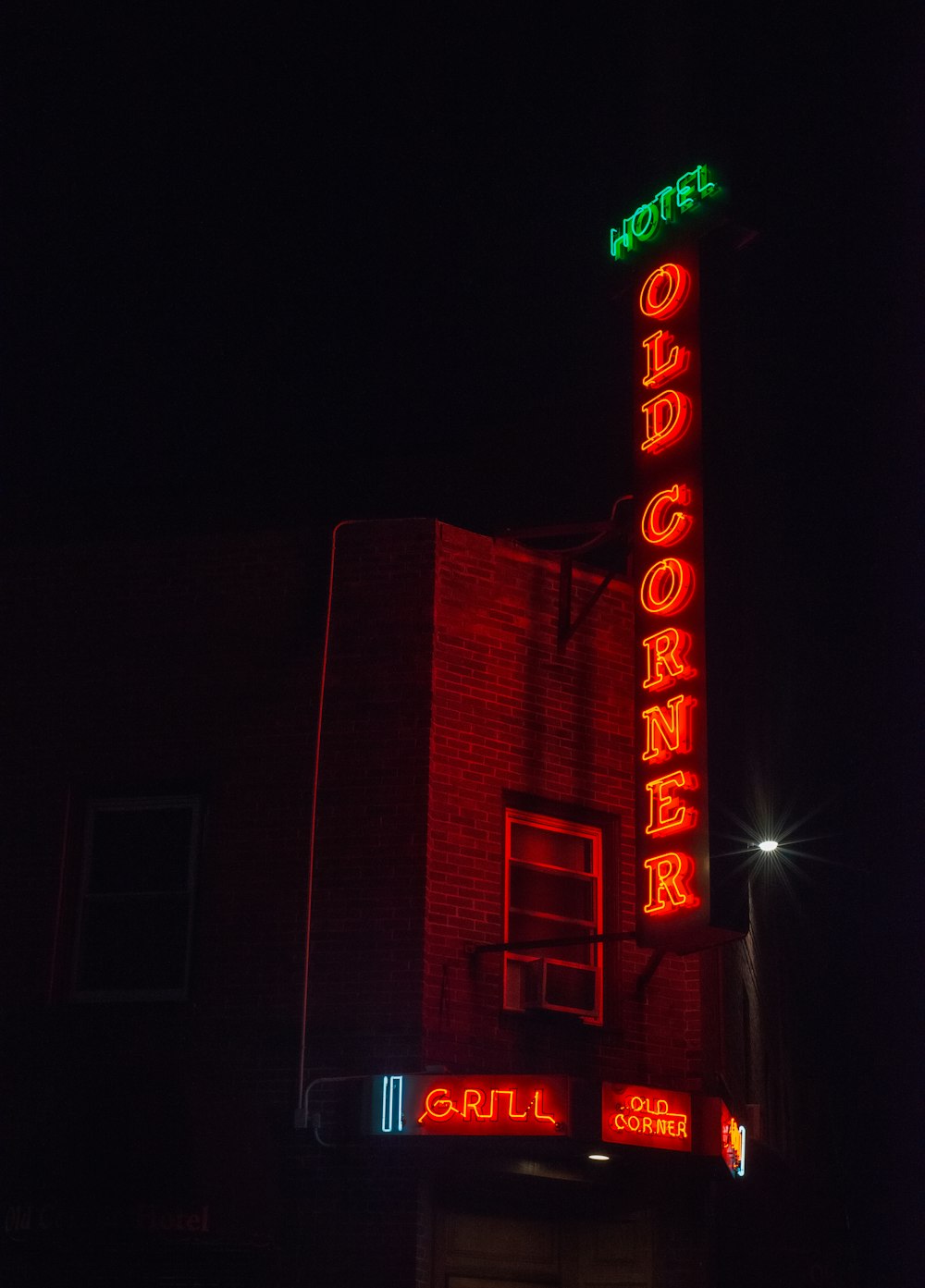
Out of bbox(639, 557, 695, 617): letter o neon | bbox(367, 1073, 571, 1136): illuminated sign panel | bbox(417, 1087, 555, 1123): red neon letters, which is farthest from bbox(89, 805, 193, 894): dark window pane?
bbox(639, 557, 695, 617): letter o neon

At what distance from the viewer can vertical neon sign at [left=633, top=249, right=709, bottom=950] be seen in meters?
11.1

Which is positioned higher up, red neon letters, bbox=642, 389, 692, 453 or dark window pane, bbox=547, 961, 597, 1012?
red neon letters, bbox=642, 389, 692, 453

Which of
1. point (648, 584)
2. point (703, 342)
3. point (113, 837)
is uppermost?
point (703, 342)

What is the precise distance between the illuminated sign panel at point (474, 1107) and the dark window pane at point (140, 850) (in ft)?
9.16

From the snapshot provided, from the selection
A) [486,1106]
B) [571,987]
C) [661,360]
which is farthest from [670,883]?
[661,360]

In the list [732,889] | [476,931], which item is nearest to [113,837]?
[476,931]

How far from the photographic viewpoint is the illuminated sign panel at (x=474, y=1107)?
10.4 m

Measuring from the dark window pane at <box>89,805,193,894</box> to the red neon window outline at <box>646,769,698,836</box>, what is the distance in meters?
3.77

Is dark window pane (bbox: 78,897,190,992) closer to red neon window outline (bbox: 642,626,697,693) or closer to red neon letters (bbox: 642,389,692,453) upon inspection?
red neon window outline (bbox: 642,626,697,693)

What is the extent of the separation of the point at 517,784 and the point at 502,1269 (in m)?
3.70

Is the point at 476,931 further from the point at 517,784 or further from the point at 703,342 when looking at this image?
the point at 703,342

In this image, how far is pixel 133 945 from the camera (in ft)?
40.3

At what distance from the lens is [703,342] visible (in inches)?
502

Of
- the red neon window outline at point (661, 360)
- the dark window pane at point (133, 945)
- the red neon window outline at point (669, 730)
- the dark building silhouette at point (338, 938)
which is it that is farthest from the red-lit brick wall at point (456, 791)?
the red neon window outline at point (661, 360)
